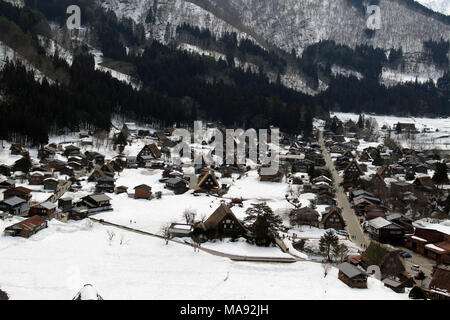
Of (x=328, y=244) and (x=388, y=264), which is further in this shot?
(x=328, y=244)

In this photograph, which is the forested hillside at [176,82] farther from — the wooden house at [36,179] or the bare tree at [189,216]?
the bare tree at [189,216]

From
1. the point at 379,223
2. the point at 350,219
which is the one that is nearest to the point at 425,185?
the point at 350,219

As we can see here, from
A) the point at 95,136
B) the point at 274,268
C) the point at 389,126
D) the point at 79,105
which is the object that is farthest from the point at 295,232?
the point at 389,126

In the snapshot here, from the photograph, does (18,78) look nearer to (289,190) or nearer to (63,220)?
(63,220)

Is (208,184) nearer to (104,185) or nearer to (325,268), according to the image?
(104,185)

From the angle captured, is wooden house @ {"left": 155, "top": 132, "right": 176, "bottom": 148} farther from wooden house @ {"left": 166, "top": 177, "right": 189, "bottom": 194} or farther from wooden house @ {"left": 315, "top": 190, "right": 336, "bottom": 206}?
wooden house @ {"left": 315, "top": 190, "right": 336, "bottom": 206}
